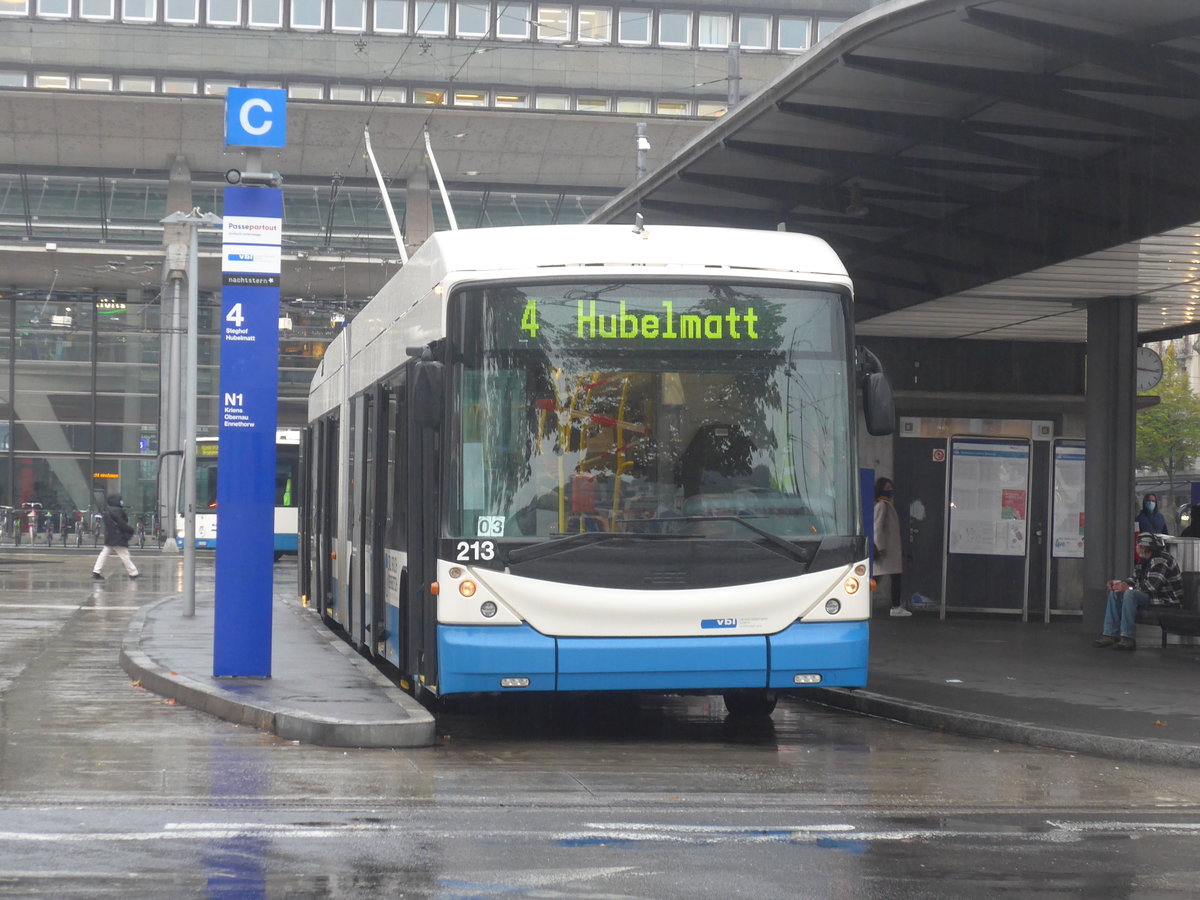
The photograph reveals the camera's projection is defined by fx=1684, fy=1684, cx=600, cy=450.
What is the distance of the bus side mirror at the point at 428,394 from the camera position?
32.3 feet

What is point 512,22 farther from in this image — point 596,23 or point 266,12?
point 266,12

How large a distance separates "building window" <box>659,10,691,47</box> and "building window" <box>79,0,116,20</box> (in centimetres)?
1398

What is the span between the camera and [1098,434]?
18.8 metres

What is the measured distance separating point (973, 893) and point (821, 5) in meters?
41.9

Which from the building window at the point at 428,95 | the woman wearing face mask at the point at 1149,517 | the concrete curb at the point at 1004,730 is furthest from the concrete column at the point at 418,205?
the concrete curb at the point at 1004,730

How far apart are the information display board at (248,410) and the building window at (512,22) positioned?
31.9 metres

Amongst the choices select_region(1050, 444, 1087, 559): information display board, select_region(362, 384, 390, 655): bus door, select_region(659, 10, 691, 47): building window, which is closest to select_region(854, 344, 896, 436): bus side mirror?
select_region(362, 384, 390, 655): bus door

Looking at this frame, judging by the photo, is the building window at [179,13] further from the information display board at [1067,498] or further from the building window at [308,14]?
the information display board at [1067,498]

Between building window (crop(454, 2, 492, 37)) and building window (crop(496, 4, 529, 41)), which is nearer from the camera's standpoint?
building window (crop(496, 4, 529, 41))

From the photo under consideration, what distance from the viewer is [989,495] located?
68.5ft

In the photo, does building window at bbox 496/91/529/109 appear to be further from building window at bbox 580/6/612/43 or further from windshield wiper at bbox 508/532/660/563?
windshield wiper at bbox 508/532/660/563

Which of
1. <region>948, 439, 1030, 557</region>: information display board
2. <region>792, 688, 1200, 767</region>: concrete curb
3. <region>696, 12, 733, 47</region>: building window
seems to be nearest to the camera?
<region>792, 688, 1200, 767</region>: concrete curb

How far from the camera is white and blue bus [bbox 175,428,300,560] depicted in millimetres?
38312

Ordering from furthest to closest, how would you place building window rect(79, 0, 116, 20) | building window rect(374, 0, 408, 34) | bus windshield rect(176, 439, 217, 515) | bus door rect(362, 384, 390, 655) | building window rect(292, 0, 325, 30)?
1. building window rect(374, 0, 408, 34)
2. building window rect(292, 0, 325, 30)
3. building window rect(79, 0, 116, 20)
4. bus windshield rect(176, 439, 217, 515)
5. bus door rect(362, 384, 390, 655)
